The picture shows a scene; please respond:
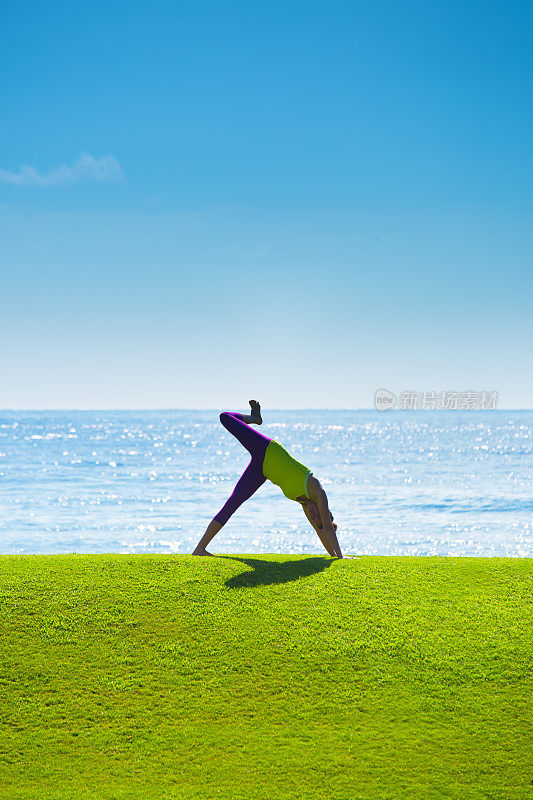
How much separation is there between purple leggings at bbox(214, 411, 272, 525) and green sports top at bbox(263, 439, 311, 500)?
0.11 meters

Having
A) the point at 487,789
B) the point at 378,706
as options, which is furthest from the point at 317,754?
the point at 487,789

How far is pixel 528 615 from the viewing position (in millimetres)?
6801

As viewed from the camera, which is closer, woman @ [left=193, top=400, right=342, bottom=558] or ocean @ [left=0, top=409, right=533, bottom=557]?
woman @ [left=193, top=400, right=342, bottom=558]

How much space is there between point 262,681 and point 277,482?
3.21 m

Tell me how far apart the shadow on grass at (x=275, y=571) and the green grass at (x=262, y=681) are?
4 centimetres

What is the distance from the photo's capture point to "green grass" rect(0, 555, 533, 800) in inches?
186

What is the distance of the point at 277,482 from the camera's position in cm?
865

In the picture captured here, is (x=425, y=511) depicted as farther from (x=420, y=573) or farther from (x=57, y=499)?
(x=420, y=573)

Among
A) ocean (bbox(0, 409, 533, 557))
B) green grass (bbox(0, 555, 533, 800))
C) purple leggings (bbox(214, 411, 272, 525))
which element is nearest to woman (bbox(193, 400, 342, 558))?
purple leggings (bbox(214, 411, 272, 525))

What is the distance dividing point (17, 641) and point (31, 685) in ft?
2.17

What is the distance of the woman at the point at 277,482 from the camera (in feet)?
28.0

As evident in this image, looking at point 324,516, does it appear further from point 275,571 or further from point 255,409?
point 255,409

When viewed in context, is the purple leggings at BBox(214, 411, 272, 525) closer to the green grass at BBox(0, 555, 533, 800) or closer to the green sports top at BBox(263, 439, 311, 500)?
the green sports top at BBox(263, 439, 311, 500)

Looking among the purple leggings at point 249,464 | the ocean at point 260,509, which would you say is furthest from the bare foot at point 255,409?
A: the ocean at point 260,509
